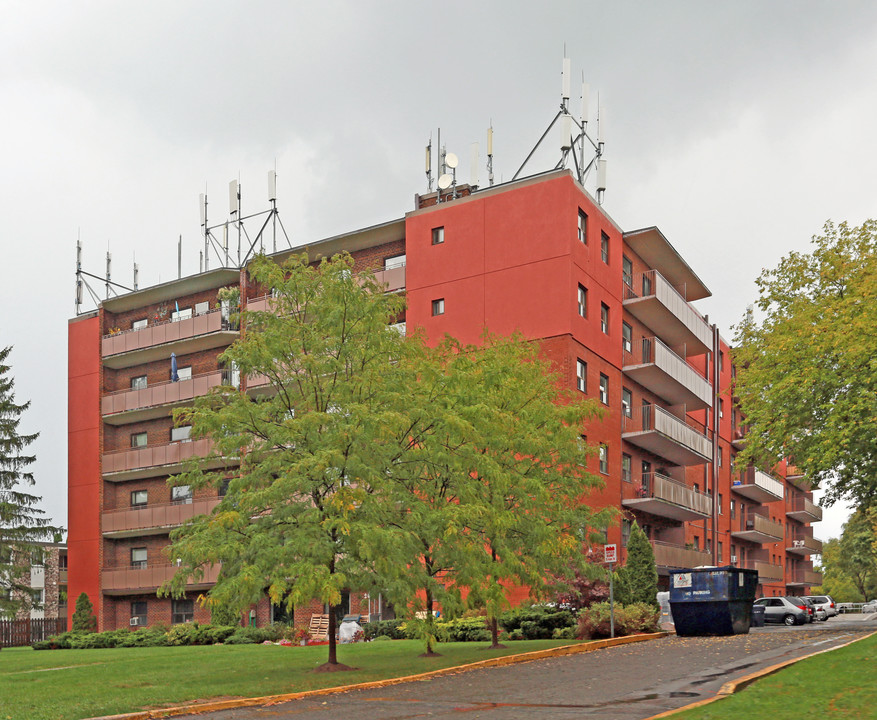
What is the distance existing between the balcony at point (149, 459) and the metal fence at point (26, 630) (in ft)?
28.5

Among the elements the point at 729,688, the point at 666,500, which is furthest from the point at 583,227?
the point at 729,688

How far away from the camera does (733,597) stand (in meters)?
29.9

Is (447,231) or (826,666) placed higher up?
(447,231)

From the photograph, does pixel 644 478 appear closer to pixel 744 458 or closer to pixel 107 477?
pixel 744 458

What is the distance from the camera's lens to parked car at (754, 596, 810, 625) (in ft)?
157

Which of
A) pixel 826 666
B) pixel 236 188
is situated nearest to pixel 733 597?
pixel 826 666

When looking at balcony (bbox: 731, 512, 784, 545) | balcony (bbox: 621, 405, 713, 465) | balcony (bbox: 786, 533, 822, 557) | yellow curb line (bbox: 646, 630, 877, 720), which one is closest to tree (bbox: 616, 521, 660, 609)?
balcony (bbox: 621, 405, 713, 465)

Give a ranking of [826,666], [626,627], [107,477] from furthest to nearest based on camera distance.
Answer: [107,477], [626,627], [826,666]

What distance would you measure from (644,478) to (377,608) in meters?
13.7

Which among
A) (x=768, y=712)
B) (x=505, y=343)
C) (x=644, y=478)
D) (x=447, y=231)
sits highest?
(x=447, y=231)

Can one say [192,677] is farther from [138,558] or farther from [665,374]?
[138,558]

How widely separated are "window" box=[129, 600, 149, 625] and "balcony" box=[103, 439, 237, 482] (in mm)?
6701

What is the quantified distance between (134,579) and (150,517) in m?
3.27

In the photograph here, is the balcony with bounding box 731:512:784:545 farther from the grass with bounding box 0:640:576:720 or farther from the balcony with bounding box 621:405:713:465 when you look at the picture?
the grass with bounding box 0:640:576:720
